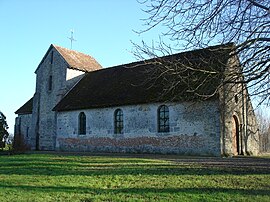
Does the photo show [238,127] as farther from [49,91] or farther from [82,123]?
[49,91]

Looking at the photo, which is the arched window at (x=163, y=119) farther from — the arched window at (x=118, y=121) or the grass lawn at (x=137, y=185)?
the grass lawn at (x=137, y=185)

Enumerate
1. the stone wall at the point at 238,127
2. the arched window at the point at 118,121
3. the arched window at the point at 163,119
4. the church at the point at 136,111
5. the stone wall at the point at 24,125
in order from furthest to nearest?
the stone wall at the point at 24,125 → the arched window at the point at 118,121 → the arched window at the point at 163,119 → the stone wall at the point at 238,127 → the church at the point at 136,111

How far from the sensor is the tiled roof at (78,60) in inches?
1132

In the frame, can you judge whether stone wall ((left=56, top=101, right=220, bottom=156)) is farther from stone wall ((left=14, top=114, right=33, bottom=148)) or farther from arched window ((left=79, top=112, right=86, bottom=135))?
stone wall ((left=14, top=114, right=33, bottom=148))

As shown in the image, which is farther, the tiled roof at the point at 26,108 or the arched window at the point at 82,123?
the tiled roof at the point at 26,108

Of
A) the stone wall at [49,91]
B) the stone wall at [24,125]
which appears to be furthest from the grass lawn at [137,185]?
the stone wall at [24,125]

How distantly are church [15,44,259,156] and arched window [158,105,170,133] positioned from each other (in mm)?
67

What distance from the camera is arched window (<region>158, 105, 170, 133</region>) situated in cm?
1934

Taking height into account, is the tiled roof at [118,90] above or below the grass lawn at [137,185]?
above

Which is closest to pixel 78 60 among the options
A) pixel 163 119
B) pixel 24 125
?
pixel 24 125

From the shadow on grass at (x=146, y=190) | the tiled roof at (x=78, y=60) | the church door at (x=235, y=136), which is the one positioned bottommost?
the shadow on grass at (x=146, y=190)

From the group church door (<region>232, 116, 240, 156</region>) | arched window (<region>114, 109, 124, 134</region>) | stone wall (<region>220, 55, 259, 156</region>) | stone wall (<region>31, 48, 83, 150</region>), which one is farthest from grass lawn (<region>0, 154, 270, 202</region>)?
stone wall (<region>31, 48, 83, 150</region>)

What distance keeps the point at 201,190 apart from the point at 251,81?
156 inches

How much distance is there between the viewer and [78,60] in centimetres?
3050
